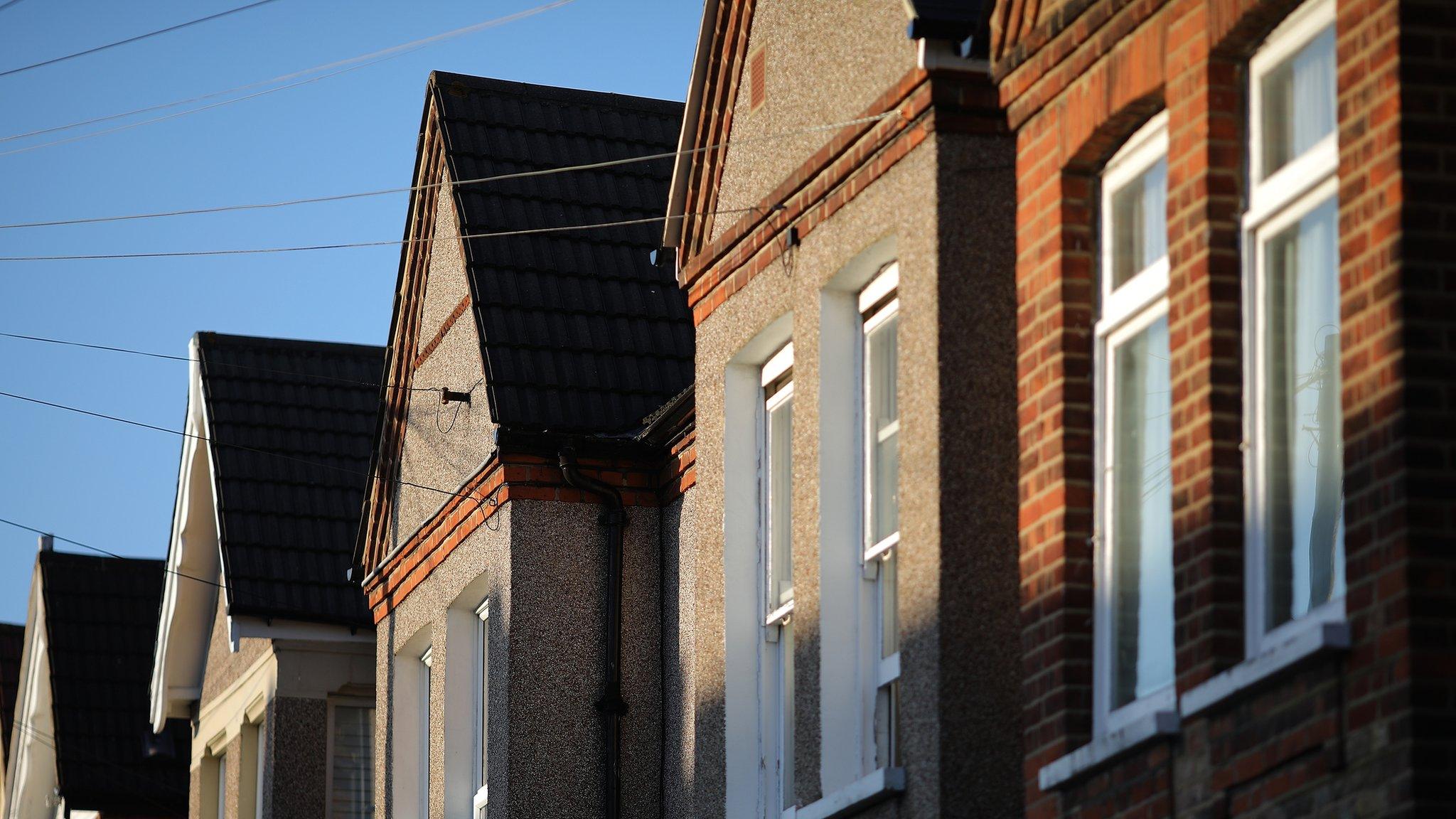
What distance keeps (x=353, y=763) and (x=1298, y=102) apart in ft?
45.7

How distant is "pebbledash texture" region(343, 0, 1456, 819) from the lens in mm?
6801

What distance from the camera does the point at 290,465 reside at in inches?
830

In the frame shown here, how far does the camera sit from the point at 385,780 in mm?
16688

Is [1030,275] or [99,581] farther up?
[99,581]

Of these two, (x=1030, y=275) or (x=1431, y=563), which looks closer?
(x=1431, y=563)

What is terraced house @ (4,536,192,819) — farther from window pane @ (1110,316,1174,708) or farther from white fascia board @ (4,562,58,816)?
window pane @ (1110,316,1174,708)

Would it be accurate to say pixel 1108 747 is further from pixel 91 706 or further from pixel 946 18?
pixel 91 706

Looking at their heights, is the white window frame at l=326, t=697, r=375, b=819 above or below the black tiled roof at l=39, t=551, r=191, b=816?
below

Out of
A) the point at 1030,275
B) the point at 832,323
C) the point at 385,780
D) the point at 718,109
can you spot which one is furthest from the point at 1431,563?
the point at 385,780

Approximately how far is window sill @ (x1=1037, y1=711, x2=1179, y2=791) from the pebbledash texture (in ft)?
0.06

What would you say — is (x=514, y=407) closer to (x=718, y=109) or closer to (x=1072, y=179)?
(x=718, y=109)

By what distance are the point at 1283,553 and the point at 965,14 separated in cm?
321

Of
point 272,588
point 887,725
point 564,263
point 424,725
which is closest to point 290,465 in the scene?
point 272,588

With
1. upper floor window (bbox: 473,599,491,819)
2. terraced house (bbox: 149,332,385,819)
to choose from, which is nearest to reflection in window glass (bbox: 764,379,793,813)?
upper floor window (bbox: 473,599,491,819)
